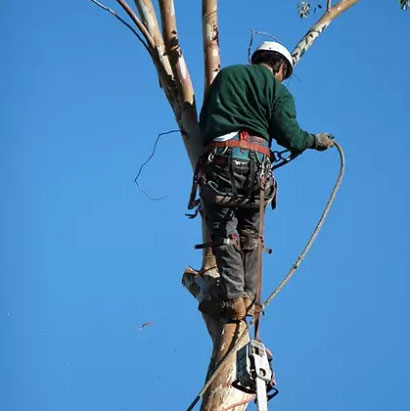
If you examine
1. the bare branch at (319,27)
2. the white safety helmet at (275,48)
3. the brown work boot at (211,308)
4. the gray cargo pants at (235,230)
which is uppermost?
the bare branch at (319,27)

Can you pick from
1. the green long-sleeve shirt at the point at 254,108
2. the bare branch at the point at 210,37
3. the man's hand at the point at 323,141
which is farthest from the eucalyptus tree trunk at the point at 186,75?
the man's hand at the point at 323,141

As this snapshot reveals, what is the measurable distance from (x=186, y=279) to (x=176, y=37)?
1729 mm

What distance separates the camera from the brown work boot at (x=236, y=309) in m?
5.54

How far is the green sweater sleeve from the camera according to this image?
5887mm

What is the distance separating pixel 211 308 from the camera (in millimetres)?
5703

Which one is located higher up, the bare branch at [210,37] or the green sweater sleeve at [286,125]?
the bare branch at [210,37]

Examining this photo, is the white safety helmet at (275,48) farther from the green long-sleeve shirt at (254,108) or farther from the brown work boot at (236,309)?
the brown work boot at (236,309)

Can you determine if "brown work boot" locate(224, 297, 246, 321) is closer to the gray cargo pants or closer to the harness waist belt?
the gray cargo pants

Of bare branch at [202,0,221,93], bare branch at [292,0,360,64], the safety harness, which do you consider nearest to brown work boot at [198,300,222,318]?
the safety harness

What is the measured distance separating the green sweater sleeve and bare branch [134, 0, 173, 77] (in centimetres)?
95

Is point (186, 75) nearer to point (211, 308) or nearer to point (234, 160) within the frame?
point (234, 160)

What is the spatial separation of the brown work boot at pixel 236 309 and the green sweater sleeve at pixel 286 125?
1087mm

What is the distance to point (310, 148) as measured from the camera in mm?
6121

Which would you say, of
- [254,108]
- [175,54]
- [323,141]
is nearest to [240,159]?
[254,108]
